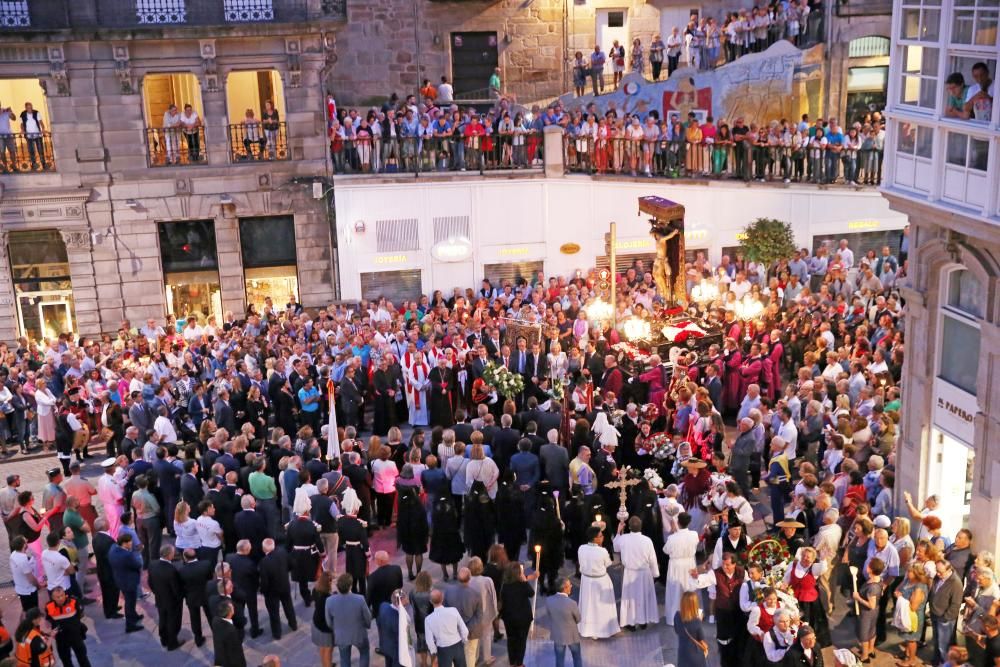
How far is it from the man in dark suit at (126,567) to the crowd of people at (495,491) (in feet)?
0.21

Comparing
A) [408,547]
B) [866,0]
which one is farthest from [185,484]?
[866,0]

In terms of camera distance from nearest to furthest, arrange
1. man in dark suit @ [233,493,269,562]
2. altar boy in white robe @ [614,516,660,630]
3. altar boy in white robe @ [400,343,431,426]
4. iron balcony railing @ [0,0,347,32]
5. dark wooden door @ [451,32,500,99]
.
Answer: altar boy in white robe @ [614,516,660,630] → man in dark suit @ [233,493,269,562] → altar boy in white robe @ [400,343,431,426] → iron balcony railing @ [0,0,347,32] → dark wooden door @ [451,32,500,99]

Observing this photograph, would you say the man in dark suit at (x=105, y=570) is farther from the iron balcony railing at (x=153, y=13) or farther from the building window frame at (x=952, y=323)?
the iron balcony railing at (x=153, y=13)

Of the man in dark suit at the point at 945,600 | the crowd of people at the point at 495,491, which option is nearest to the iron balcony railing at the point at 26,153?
the crowd of people at the point at 495,491

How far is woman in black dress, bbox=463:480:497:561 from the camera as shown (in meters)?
15.3

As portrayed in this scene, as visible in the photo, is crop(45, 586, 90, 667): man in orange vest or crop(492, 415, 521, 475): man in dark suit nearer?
crop(45, 586, 90, 667): man in orange vest

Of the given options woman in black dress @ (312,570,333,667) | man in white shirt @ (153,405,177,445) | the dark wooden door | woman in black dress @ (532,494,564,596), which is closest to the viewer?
woman in black dress @ (312,570,333,667)

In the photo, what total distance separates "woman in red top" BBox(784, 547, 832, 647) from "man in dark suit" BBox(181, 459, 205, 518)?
7.89 meters

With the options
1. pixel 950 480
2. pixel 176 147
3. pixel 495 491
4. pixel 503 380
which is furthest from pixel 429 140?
pixel 950 480

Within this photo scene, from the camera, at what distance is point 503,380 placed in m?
19.7

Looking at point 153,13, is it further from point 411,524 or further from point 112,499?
point 411,524

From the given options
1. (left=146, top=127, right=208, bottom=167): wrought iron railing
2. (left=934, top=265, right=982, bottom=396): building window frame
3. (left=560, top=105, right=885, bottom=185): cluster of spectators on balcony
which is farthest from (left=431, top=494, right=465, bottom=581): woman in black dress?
(left=146, top=127, right=208, bottom=167): wrought iron railing

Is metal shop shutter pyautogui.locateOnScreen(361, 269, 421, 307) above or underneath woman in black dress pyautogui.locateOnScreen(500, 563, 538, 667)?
above

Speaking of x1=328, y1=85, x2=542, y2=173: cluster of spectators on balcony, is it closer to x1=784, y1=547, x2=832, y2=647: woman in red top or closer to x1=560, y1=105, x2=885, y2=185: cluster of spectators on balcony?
x1=560, y1=105, x2=885, y2=185: cluster of spectators on balcony
